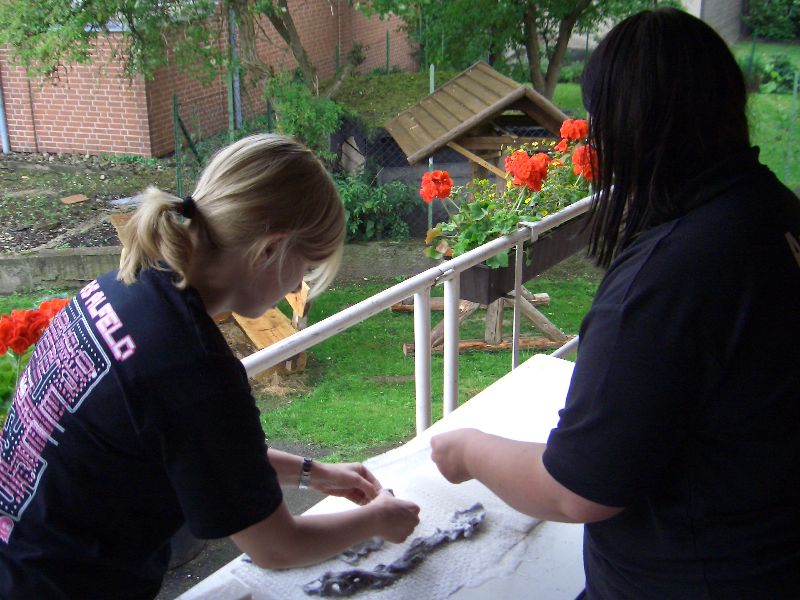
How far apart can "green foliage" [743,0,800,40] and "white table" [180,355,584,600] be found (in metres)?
17.5

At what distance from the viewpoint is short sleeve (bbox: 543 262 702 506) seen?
34.6 inches

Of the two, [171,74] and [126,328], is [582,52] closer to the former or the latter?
[171,74]

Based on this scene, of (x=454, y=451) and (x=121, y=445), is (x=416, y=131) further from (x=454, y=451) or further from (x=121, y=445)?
(x=121, y=445)

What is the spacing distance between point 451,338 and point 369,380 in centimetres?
419

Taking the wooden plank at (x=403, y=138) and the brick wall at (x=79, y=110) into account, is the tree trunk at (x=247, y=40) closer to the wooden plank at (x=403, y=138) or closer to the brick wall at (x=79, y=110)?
the brick wall at (x=79, y=110)

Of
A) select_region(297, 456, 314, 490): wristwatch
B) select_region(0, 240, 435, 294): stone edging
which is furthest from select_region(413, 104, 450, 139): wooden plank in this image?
select_region(297, 456, 314, 490): wristwatch

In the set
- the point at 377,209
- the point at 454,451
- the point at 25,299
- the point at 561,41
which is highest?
the point at 561,41

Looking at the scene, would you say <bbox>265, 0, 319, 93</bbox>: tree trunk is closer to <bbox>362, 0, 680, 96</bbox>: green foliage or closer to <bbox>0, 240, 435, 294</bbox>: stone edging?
<bbox>362, 0, 680, 96</bbox>: green foliage

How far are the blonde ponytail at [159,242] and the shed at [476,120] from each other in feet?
15.2

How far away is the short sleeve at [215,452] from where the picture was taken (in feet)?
2.98

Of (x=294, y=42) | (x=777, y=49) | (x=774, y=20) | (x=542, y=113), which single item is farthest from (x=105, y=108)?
(x=774, y=20)

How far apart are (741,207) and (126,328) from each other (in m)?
0.71

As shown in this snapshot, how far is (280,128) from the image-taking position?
8.79 metres

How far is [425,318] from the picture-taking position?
1.90 meters
